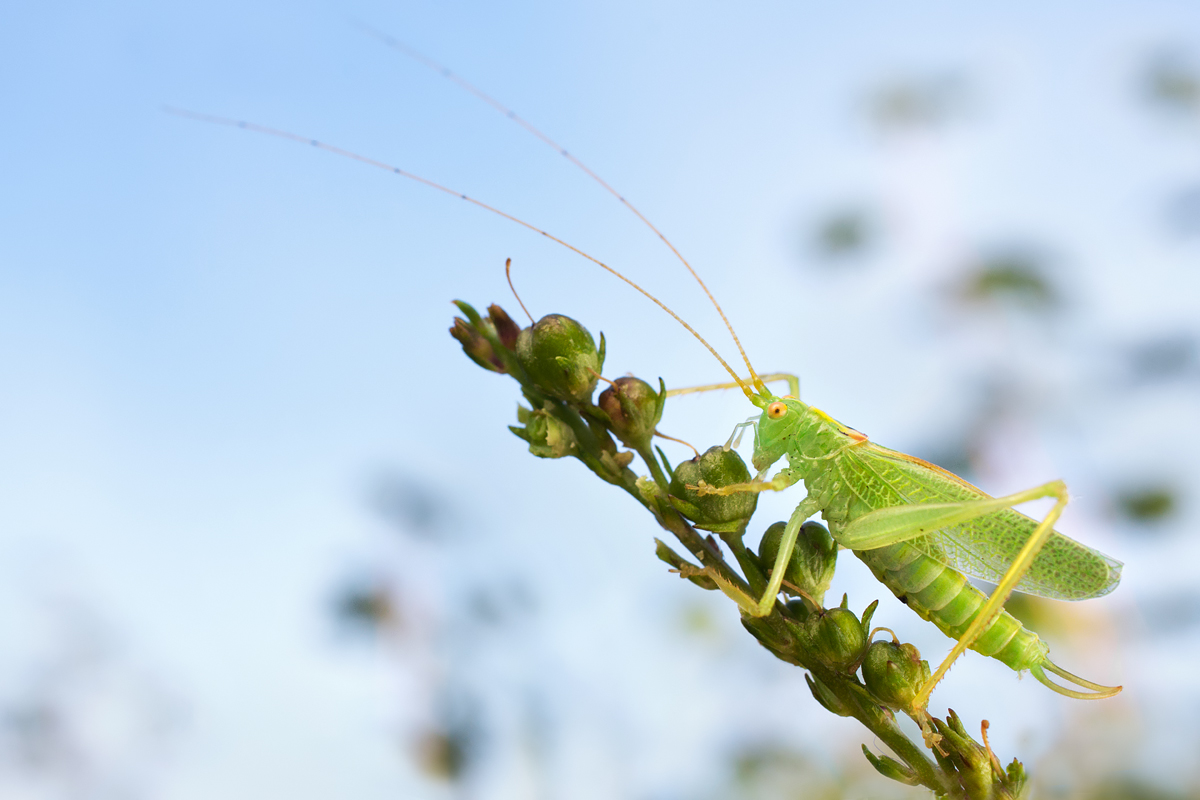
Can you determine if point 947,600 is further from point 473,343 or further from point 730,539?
point 473,343

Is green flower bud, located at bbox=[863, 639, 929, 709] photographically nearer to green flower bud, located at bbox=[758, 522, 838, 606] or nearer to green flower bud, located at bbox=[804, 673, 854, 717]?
green flower bud, located at bbox=[804, 673, 854, 717]

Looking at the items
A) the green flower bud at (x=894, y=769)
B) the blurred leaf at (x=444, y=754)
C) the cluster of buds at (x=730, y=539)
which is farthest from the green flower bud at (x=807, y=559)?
the blurred leaf at (x=444, y=754)

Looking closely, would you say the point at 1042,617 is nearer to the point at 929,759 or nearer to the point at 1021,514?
the point at 1021,514

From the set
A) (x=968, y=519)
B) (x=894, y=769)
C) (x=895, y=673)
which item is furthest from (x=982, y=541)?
(x=894, y=769)

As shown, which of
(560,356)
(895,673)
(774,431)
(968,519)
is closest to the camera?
(895,673)

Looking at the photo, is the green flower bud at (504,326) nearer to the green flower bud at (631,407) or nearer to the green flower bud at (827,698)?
the green flower bud at (631,407)

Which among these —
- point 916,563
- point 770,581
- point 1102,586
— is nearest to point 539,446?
point 770,581

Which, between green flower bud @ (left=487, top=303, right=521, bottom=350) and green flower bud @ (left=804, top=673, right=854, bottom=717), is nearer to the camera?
green flower bud @ (left=804, top=673, right=854, bottom=717)

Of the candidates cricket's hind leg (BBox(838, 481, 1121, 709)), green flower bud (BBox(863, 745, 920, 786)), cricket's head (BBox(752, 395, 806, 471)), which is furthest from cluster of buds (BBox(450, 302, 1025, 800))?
cricket's head (BBox(752, 395, 806, 471))
